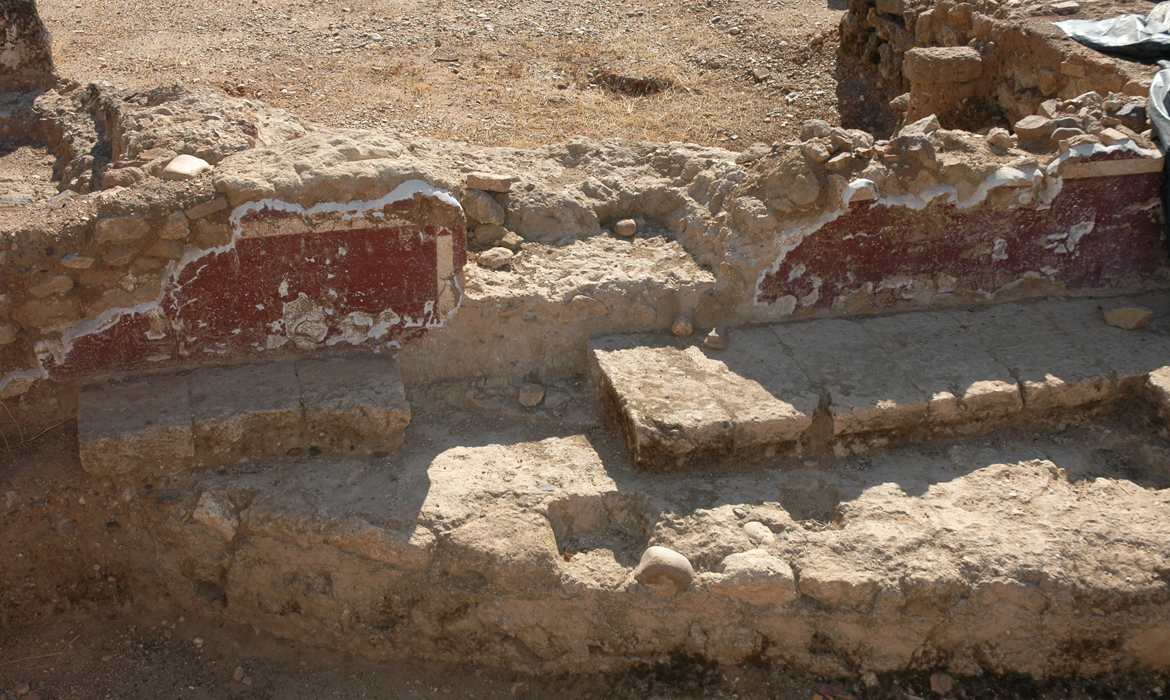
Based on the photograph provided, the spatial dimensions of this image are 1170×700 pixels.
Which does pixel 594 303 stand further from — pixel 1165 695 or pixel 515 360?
pixel 1165 695

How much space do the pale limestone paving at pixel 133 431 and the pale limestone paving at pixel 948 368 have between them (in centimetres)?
270

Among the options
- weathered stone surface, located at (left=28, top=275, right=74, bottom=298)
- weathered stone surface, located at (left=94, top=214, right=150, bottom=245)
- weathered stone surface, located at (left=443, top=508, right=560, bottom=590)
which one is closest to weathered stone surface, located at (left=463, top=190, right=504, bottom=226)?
weathered stone surface, located at (left=94, top=214, right=150, bottom=245)

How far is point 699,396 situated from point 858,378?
662 millimetres

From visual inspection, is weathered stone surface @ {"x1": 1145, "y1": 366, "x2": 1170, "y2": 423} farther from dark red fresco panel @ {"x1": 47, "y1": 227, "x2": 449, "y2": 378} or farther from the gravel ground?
the gravel ground

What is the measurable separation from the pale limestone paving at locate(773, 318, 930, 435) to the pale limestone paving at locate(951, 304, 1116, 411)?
46cm

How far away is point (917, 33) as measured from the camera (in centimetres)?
663

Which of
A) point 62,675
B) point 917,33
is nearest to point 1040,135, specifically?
point 917,33

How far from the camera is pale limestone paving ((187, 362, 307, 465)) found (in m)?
3.14

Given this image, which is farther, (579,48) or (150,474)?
(579,48)

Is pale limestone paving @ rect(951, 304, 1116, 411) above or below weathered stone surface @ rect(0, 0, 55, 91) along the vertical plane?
below

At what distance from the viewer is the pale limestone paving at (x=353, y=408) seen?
3229 mm

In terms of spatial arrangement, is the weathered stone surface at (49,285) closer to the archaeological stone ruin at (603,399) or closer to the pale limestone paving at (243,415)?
the archaeological stone ruin at (603,399)

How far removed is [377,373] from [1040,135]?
3085 mm

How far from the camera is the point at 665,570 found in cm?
291
